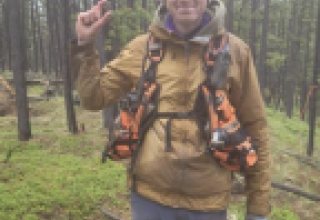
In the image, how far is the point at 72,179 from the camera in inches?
313

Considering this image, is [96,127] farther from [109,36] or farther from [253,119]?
[253,119]

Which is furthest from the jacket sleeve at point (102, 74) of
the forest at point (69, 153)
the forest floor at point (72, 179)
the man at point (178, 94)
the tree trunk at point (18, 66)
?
the tree trunk at point (18, 66)

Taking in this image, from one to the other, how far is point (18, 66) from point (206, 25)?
31.5 feet

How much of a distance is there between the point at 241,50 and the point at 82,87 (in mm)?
1101

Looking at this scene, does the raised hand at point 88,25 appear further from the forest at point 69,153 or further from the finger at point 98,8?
the forest at point 69,153

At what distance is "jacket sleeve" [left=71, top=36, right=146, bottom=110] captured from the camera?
7.48 feet

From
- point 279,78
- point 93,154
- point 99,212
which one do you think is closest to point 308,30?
point 279,78

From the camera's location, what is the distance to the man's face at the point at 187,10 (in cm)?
222

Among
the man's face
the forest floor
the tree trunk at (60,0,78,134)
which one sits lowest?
the forest floor

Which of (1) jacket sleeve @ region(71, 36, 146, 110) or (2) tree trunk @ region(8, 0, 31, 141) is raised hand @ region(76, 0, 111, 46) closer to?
(1) jacket sleeve @ region(71, 36, 146, 110)

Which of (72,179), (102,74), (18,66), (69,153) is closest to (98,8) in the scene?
(102,74)

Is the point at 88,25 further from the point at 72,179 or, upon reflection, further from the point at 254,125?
the point at 72,179

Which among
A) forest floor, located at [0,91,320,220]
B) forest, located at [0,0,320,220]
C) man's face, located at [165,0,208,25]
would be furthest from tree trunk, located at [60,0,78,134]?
man's face, located at [165,0,208,25]

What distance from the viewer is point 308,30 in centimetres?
3362
